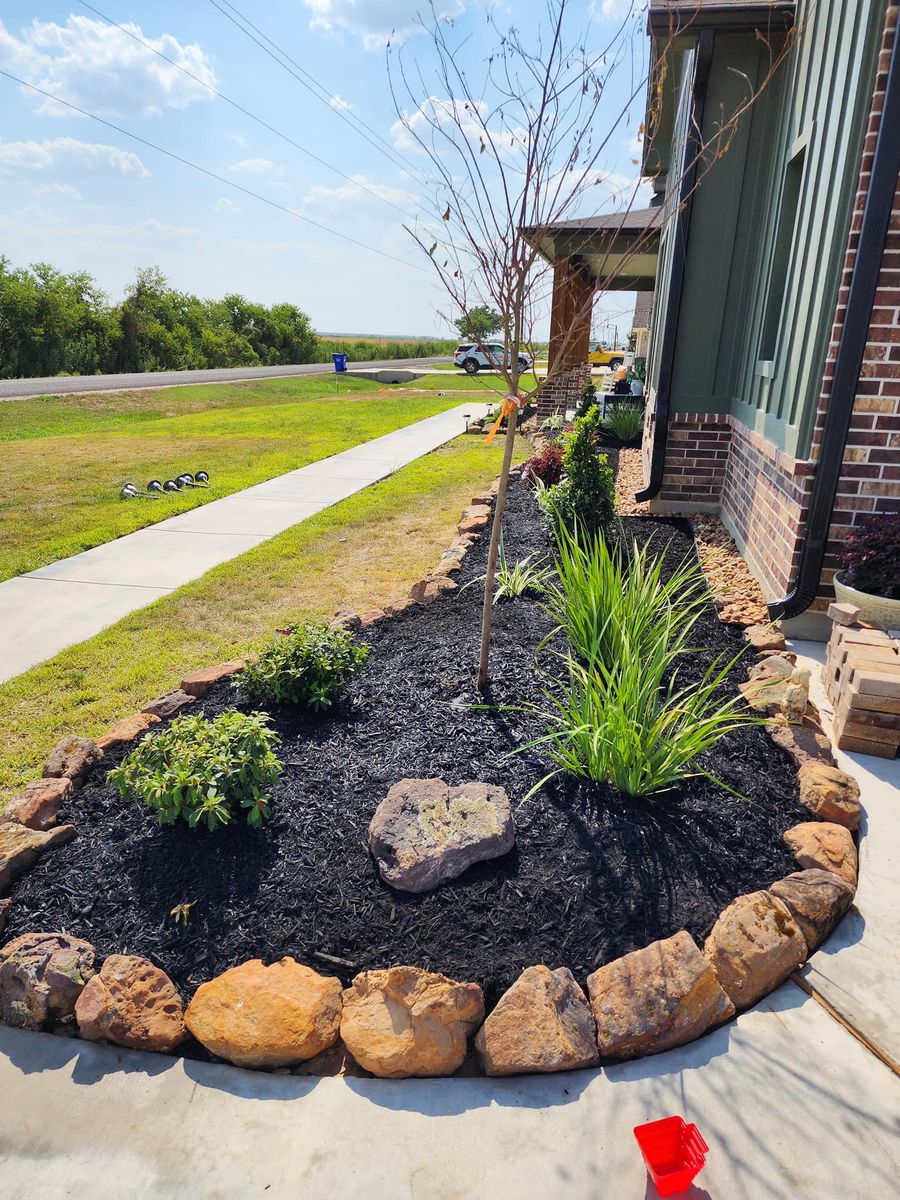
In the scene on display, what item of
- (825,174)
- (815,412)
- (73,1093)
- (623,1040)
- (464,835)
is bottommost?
(73,1093)

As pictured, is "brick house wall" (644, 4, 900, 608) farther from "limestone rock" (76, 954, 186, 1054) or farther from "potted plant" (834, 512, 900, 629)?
"limestone rock" (76, 954, 186, 1054)

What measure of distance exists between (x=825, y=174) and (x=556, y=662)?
2.81 metres

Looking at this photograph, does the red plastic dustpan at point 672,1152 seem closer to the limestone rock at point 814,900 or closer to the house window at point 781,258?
the limestone rock at point 814,900

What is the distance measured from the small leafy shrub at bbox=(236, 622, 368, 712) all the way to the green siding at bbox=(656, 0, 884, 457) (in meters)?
2.54

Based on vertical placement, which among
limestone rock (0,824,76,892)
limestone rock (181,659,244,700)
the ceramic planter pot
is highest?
the ceramic planter pot

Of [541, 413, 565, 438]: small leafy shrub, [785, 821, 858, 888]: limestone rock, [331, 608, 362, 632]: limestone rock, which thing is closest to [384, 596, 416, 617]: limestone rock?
[331, 608, 362, 632]: limestone rock

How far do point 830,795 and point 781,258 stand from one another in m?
3.79

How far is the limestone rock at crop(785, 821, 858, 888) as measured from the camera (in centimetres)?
228

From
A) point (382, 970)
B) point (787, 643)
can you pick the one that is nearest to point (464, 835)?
point (382, 970)

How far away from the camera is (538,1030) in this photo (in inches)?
70.8

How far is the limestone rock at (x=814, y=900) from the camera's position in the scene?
209 centimetres

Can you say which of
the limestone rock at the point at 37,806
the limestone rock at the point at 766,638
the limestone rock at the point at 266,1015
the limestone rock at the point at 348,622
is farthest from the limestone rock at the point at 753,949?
the limestone rock at the point at 348,622

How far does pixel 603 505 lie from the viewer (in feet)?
17.2

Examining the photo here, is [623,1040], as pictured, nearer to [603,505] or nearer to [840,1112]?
[840,1112]
